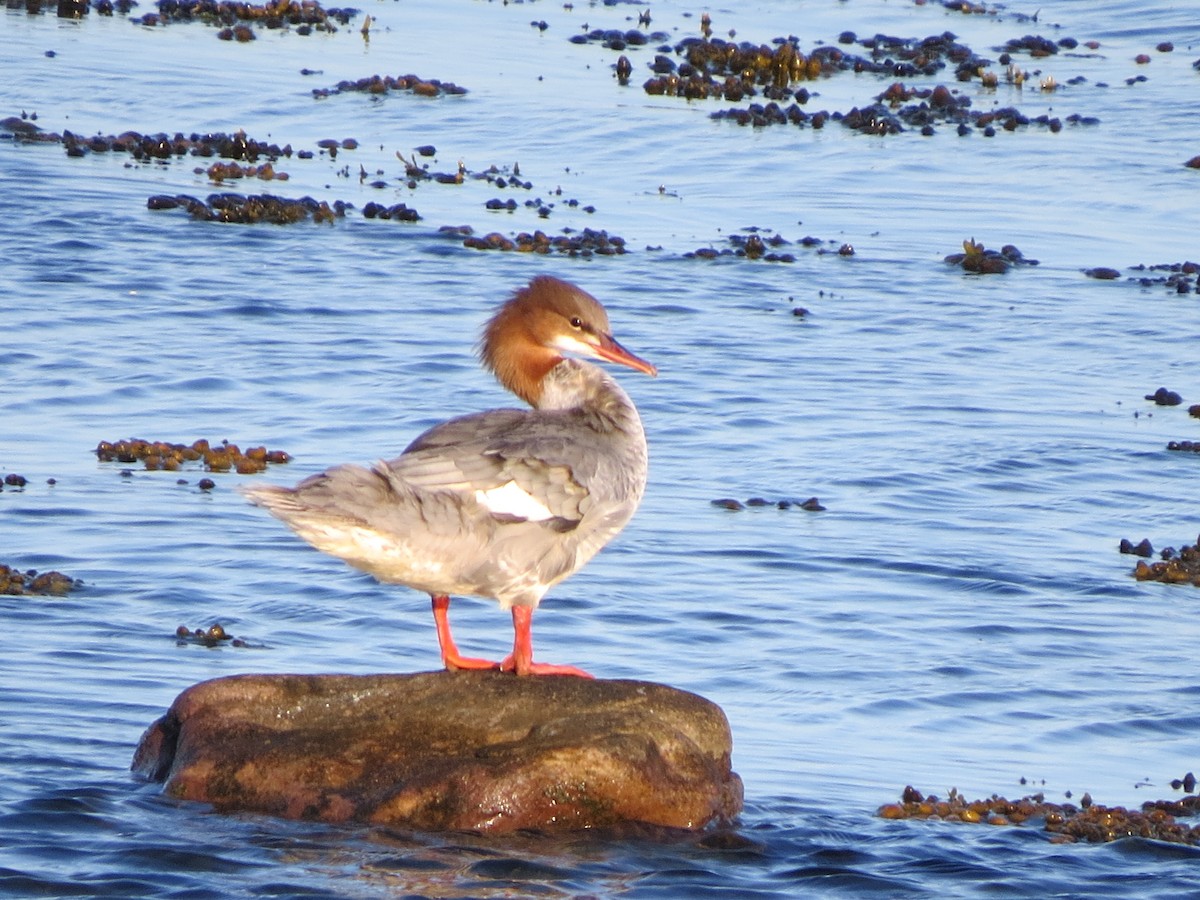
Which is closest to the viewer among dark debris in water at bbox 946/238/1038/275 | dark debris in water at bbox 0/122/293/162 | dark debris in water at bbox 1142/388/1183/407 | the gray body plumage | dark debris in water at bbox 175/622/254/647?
the gray body plumage

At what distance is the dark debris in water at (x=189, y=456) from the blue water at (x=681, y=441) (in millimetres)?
116

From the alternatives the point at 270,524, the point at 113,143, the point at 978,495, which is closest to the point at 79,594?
the point at 270,524

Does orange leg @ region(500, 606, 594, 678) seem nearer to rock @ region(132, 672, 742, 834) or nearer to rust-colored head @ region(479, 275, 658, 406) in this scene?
rock @ region(132, 672, 742, 834)

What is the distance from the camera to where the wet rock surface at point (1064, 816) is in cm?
784

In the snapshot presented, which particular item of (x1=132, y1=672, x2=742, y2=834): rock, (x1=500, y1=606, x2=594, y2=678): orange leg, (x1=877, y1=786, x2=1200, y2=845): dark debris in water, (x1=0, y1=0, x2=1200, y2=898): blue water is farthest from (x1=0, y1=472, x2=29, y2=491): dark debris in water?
(x1=877, y1=786, x2=1200, y2=845): dark debris in water

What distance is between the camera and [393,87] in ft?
84.5

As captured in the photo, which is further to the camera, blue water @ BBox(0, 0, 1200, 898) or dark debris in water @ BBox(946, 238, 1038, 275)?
dark debris in water @ BBox(946, 238, 1038, 275)

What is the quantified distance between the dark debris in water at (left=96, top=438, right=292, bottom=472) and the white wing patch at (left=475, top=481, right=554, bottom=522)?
5486 millimetres

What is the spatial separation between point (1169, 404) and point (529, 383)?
861cm

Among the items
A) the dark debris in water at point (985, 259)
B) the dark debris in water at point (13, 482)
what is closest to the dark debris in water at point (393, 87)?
the dark debris in water at point (985, 259)

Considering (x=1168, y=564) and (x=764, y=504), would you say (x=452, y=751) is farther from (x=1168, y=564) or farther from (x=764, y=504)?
(x=1168, y=564)

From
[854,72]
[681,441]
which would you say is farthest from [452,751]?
[854,72]

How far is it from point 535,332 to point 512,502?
125 cm

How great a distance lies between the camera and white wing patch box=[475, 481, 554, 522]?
23.7 feet
